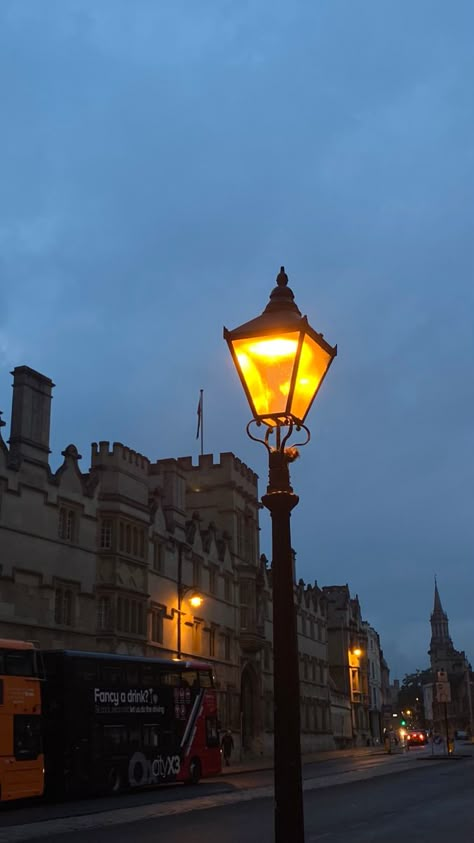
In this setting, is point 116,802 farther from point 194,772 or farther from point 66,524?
point 66,524

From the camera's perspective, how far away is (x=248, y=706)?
5959 centimetres

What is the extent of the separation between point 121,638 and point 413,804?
20990mm

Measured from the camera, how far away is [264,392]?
647 cm

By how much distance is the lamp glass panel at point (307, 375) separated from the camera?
6.39m

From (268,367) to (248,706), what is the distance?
5650 centimetres

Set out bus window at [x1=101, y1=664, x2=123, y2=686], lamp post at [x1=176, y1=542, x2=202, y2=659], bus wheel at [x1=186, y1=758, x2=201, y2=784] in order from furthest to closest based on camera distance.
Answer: lamp post at [x1=176, y1=542, x2=202, y2=659], bus wheel at [x1=186, y1=758, x2=201, y2=784], bus window at [x1=101, y1=664, x2=123, y2=686]

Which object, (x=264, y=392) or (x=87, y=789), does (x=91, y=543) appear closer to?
(x=87, y=789)

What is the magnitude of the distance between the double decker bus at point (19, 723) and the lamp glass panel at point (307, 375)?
19.4 meters

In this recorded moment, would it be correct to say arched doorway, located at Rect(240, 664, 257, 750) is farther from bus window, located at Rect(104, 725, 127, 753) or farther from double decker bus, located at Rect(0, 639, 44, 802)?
double decker bus, located at Rect(0, 639, 44, 802)

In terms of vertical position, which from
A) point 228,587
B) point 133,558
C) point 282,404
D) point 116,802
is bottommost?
point 116,802

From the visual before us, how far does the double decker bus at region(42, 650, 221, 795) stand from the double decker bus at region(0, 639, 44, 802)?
6.15ft

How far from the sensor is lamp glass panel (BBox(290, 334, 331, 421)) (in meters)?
6.39

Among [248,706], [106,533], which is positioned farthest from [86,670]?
[248,706]

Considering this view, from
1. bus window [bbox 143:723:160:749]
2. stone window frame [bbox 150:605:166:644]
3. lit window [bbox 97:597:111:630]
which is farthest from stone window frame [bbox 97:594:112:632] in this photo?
bus window [bbox 143:723:160:749]
